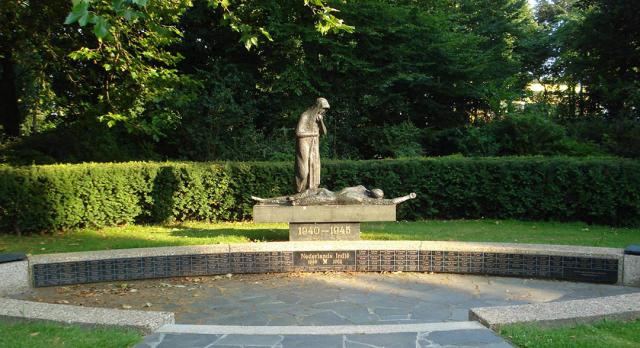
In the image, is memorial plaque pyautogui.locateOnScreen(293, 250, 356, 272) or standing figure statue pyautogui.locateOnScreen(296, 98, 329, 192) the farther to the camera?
standing figure statue pyautogui.locateOnScreen(296, 98, 329, 192)

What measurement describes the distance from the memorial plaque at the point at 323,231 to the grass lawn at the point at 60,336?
5.31 m

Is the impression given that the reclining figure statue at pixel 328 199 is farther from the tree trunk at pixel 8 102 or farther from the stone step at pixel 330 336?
the tree trunk at pixel 8 102

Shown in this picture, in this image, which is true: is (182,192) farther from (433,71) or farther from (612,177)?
(433,71)

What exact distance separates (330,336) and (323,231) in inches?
207

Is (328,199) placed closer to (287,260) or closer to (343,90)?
(287,260)

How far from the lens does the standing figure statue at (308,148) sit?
33.7ft

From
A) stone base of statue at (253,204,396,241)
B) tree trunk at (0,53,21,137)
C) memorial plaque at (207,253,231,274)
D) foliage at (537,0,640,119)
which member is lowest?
memorial plaque at (207,253,231,274)

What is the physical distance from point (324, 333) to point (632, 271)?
16.9 feet

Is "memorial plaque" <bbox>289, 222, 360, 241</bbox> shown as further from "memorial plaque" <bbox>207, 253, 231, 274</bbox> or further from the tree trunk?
the tree trunk

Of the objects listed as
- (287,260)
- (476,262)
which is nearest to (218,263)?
(287,260)

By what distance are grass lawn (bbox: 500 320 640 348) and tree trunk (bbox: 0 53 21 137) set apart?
60.5 feet

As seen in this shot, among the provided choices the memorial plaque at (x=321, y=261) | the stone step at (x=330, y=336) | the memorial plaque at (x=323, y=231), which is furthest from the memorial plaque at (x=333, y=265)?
the stone step at (x=330, y=336)

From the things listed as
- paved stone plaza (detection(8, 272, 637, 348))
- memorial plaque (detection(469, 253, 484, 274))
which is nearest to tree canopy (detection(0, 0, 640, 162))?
paved stone plaza (detection(8, 272, 637, 348))

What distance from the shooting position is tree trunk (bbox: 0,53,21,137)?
59.6 ft
